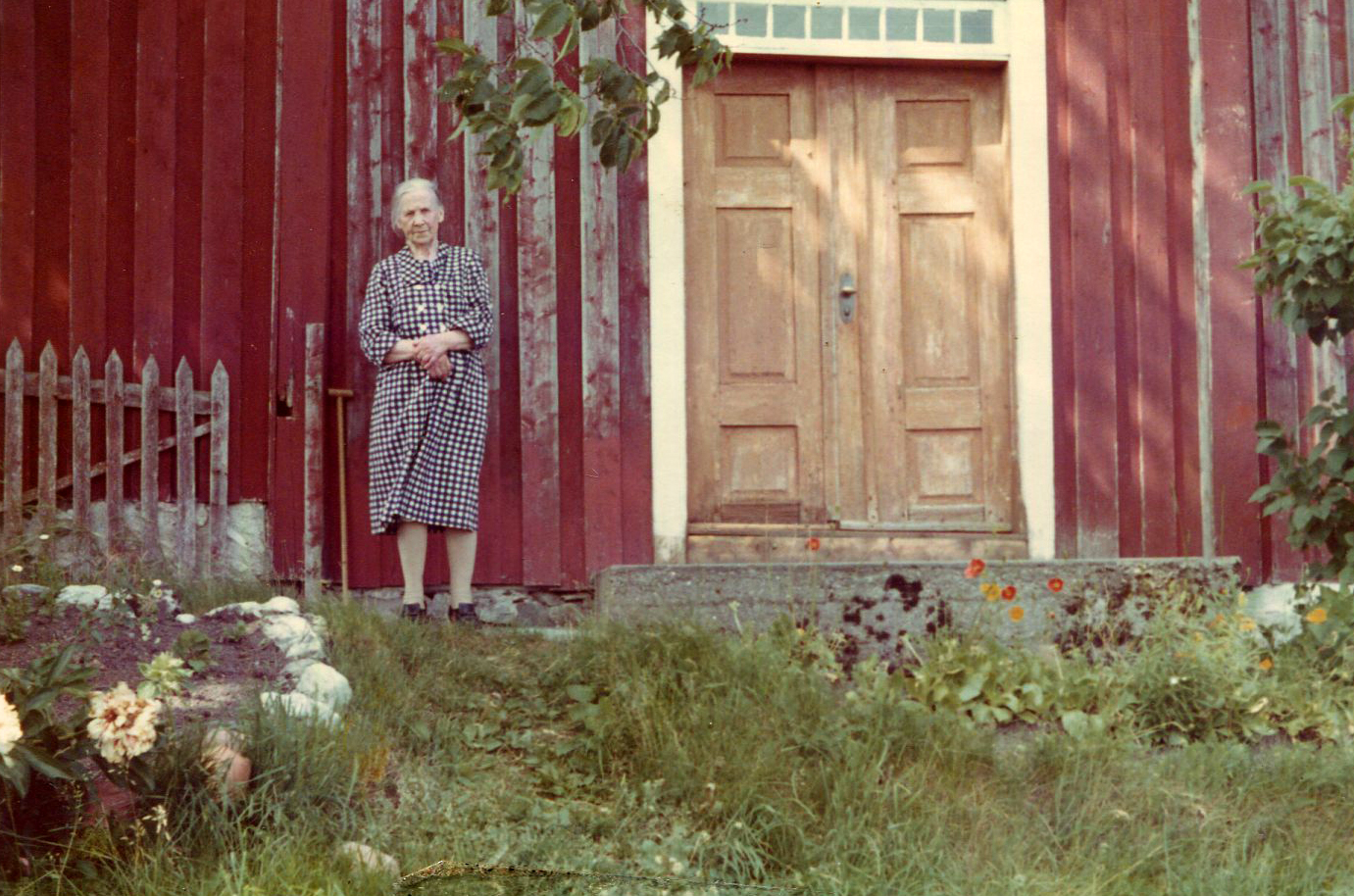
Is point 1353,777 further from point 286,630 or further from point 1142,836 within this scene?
point 286,630

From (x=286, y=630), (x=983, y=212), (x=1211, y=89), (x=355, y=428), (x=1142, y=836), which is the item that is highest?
(x=1211, y=89)

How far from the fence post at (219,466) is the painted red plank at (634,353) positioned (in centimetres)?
167

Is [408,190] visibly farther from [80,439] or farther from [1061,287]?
[1061,287]

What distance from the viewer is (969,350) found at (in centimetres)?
690

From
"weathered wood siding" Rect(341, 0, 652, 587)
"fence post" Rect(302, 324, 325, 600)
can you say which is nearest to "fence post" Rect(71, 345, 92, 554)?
"fence post" Rect(302, 324, 325, 600)

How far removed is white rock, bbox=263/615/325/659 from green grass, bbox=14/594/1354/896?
0.33ft

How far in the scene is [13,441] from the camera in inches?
245

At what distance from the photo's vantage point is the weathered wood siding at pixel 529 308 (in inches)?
257

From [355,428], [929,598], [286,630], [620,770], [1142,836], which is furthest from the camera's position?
[355,428]

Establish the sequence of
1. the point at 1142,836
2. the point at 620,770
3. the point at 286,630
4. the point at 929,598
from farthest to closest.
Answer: the point at 929,598, the point at 286,630, the point at 620,770, the point at 1142,836

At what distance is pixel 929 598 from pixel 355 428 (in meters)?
2.61

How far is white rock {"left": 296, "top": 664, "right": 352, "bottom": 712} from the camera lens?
420cm

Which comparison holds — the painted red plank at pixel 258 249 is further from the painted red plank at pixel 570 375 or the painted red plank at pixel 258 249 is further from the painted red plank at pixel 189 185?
the painted red plank at pixel 570 375

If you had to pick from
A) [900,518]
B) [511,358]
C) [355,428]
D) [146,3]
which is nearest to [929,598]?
[900,518]
